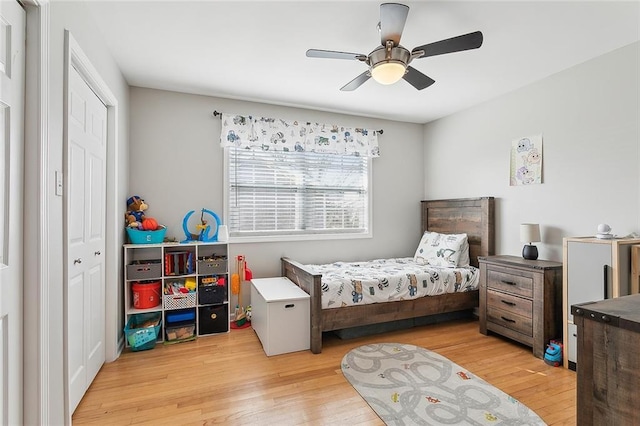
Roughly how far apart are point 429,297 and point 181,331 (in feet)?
8.15

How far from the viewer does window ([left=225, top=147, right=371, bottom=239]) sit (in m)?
3.61

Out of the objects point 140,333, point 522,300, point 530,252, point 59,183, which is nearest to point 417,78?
point 530,252

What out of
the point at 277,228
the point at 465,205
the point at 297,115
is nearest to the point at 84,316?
the point at 277,228

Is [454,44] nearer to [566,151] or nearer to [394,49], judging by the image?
[394,49]

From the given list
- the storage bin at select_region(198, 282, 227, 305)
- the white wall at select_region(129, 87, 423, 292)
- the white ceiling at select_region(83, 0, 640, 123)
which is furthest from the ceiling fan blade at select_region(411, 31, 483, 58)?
the storage bin at select_region(198, 282, 227, 305)

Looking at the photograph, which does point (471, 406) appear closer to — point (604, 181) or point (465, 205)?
point (604, 181)

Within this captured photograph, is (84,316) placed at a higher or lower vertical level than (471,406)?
higher

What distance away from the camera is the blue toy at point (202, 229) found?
324cm

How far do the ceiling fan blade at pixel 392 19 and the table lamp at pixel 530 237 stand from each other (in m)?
2.16

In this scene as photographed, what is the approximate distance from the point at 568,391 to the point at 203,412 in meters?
2.39

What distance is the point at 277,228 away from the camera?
3.78 metres

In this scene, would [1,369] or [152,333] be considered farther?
[152,333]

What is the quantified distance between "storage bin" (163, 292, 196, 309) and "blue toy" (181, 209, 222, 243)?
54 centimetres

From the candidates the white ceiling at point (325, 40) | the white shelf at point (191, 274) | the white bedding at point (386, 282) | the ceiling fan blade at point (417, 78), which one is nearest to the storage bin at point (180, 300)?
the white shelf at point (191, 274)
